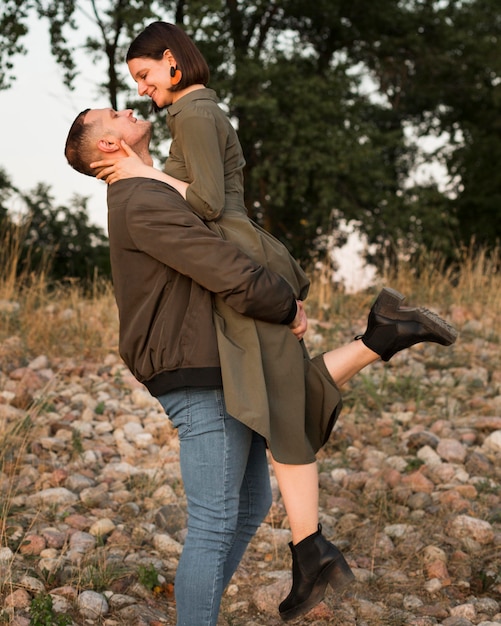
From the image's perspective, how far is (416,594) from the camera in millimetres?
3711

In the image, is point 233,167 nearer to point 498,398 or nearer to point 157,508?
point 157,508

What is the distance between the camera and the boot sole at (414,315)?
277 cm

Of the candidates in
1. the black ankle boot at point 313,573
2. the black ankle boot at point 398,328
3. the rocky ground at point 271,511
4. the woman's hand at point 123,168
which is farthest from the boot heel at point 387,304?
the rocky ground at point 271,511

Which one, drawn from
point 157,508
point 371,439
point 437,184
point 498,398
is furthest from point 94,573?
point 437,184

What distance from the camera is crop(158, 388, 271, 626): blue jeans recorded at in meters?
2.45

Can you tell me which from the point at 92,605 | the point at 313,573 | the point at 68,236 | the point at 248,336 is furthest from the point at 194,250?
the point at 68,236

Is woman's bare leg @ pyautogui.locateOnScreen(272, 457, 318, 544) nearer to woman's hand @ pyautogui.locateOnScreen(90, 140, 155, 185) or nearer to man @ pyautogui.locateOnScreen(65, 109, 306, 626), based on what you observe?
man @ pyautogui.locateOnScreen(65, 109, 306, 626)

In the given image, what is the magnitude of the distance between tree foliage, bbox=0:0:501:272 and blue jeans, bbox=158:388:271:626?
11.5 meters

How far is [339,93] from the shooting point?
669 inches

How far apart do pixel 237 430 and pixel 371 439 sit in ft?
10.3

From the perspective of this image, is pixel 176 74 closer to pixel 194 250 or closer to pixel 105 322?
pixel 194 250

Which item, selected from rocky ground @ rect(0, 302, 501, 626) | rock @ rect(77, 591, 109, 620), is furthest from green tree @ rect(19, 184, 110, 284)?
rock @ rect(77, 591, 109, 620)

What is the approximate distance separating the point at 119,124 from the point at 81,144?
129 mm

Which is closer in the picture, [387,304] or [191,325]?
[191,325]
